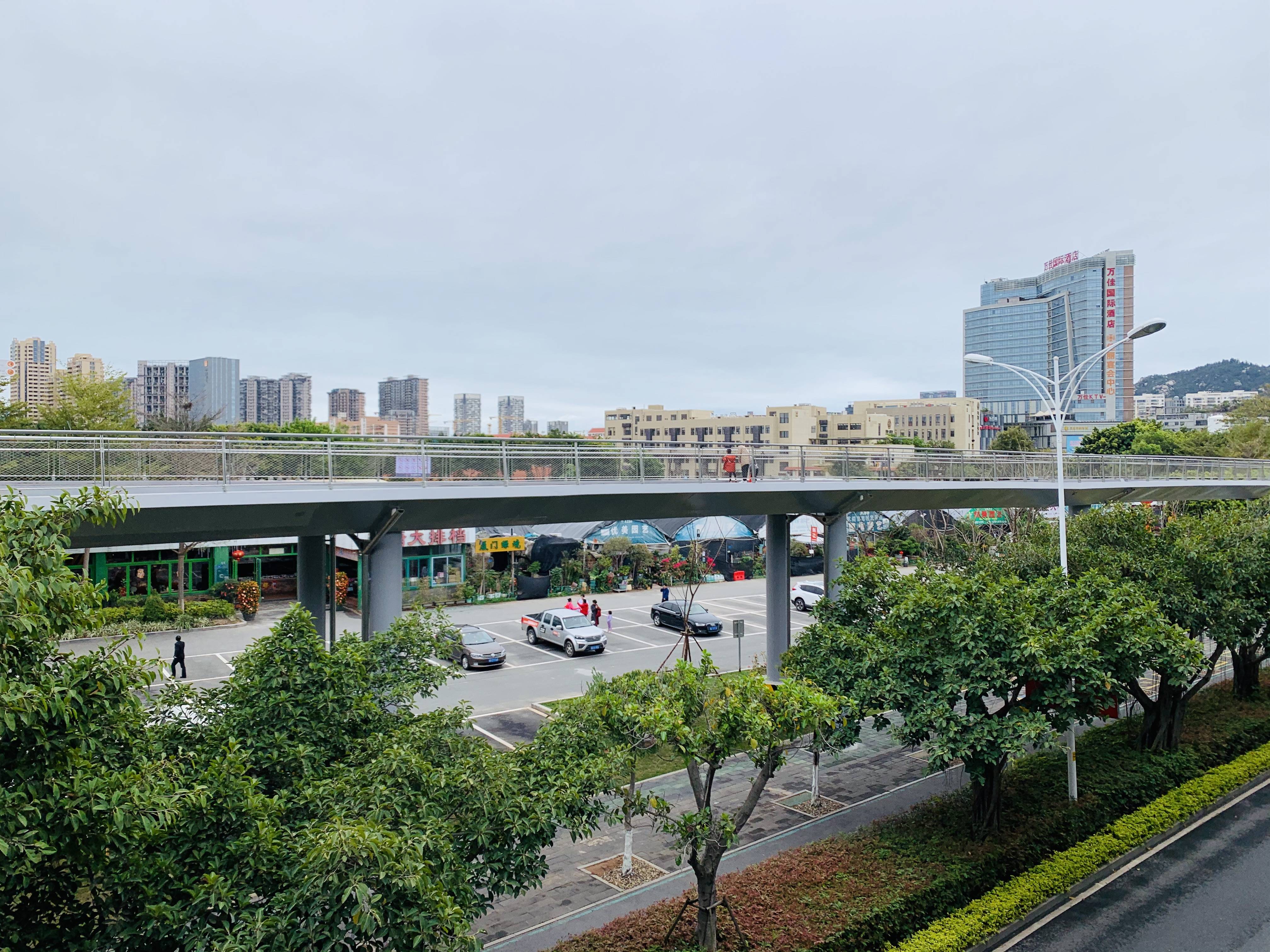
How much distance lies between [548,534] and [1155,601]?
1279 inches

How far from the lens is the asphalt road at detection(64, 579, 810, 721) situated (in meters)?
22.0

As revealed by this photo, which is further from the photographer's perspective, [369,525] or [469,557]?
[469,557]

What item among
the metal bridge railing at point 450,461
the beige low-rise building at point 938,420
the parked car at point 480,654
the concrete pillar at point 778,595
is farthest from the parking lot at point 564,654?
the beige low-rise building at point 938,420

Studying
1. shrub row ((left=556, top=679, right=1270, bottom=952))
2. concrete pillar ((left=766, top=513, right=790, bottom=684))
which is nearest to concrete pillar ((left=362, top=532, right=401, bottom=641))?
shrub row ((left=556, top=679, right=1270, bottom=952))

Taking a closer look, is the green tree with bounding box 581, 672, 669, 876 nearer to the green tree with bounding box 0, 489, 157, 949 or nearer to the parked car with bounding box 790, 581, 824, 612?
the green tree with bounding box 0, 489, 157, 949

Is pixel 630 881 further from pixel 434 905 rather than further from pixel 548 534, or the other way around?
pixel 548 534

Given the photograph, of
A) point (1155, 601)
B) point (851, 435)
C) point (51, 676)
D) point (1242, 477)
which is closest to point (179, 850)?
point (51, 676)

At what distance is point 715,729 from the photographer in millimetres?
8211

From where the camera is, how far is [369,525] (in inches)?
582

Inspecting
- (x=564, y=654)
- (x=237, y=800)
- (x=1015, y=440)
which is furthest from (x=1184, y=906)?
(x=1015, y=440)

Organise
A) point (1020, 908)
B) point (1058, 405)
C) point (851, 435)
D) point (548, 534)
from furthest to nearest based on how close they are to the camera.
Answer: point (851, 435)
point (548, 534)
point (1058, 405)
point (1020, 908)

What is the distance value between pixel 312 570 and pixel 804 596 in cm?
2299

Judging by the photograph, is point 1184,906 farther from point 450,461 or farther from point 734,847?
point 450,461

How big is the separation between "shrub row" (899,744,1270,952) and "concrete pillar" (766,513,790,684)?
367 inches
